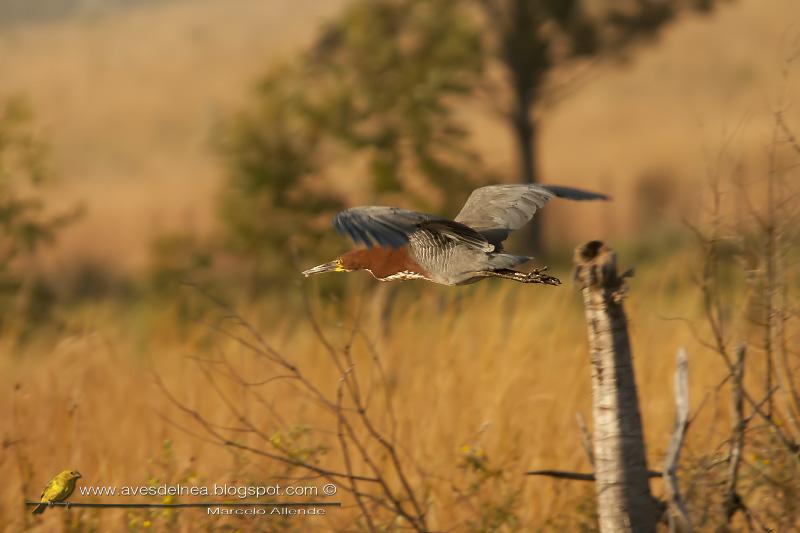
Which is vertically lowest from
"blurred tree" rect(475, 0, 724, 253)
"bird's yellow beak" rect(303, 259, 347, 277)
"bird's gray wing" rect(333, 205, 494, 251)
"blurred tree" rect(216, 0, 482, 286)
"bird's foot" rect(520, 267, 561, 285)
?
"bird's foot" rect(520, 267, 561, 285)

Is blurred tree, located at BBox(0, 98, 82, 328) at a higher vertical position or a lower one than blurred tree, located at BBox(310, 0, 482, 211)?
lower

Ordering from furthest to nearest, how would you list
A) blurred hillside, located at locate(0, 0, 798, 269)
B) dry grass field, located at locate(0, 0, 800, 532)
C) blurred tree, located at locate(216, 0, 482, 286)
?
blurred hillside, located at locate(0, 0, 798, 269)
blurred tree, located at locate(216, 0, 482, 286)
dry grass field, located at locate(0, 0, 800, 532)

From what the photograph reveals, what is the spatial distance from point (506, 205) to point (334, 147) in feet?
28.6

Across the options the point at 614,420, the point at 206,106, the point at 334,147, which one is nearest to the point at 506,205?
the point at 614,420

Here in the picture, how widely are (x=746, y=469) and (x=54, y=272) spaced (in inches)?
630

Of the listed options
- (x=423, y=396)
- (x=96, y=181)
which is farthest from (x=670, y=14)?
(x=96, y=181)

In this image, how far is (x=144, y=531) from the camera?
139 inches

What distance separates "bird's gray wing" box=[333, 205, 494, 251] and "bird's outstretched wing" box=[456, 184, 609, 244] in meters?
0.10

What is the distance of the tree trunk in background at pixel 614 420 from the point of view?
288 centimetres

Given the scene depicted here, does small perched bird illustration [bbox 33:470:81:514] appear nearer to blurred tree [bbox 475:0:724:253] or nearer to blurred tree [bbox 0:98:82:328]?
blurred tree [bbox 0:98:82:328]

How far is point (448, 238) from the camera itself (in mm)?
2717

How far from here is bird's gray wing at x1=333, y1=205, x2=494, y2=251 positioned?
2.40m

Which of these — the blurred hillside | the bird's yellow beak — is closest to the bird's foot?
the bird's yellow beak

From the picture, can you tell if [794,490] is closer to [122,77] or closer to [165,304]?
[165,304]
